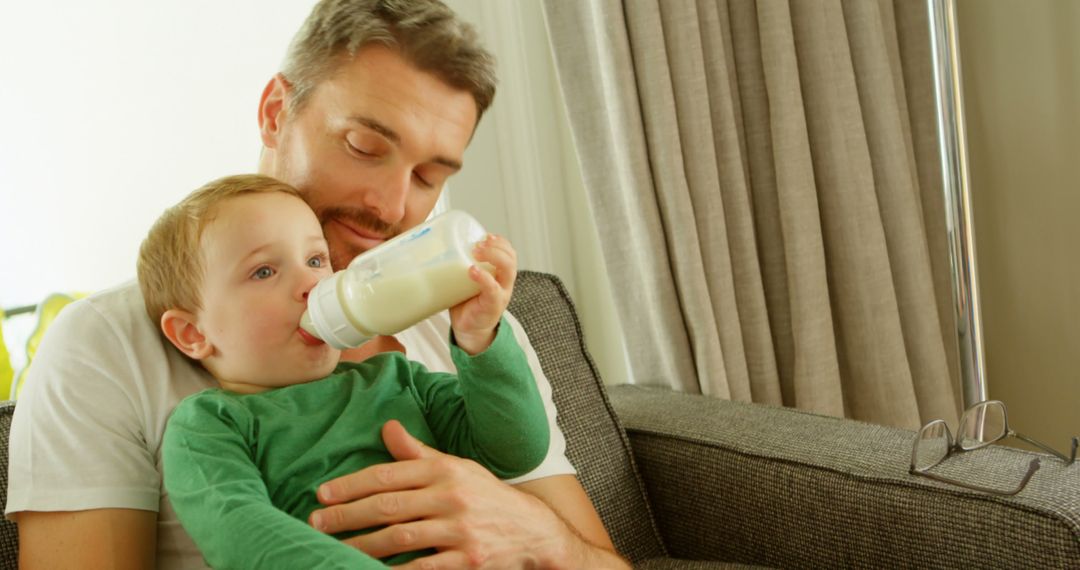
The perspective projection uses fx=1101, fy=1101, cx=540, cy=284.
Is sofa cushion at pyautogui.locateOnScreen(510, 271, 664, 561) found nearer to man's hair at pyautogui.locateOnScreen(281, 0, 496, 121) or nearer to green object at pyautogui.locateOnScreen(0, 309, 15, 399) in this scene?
man's hair at pyautogui.locateOnScreen(281, 0, 496, 121)

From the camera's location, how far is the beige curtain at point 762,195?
6.37ft

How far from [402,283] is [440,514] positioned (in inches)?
10.7

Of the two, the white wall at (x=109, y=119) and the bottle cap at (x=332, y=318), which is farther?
the white wall at (x=109, y=119)

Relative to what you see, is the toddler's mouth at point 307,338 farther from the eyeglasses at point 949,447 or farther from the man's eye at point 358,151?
the eyeglasses at point 949,447

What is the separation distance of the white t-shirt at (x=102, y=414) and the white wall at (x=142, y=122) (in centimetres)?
82

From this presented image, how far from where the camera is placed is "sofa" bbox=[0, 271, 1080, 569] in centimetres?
126

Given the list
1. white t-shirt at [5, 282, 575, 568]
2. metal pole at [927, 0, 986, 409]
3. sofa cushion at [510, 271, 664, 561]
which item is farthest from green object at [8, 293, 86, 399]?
metal pole at [927, 0, 986, 409]

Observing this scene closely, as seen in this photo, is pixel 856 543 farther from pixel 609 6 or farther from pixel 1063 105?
pixel 1063 105

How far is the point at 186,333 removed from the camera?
1.17 meters

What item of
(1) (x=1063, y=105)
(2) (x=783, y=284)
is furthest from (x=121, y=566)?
(1) (x=1063, y=105)

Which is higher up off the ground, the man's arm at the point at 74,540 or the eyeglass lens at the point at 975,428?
the man's arm at the point at 74,540

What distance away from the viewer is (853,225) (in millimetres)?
2092

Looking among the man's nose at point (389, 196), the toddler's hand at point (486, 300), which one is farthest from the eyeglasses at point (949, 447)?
the man's nose at point (389, 196)

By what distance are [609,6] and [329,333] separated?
3.40 feet
